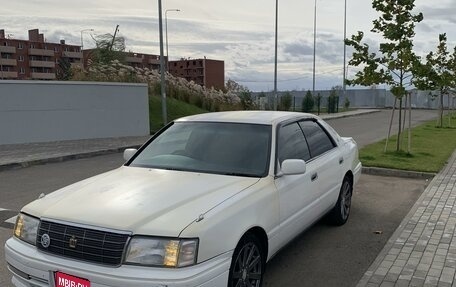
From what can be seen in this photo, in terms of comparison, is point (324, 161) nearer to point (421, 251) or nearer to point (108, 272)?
point (421, 251)

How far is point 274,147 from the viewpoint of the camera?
4324 mm

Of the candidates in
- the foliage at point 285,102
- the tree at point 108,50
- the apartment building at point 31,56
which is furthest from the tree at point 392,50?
the apartment building at point 31,56

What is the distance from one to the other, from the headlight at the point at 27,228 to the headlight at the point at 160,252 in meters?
0.88

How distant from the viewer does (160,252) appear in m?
2.97

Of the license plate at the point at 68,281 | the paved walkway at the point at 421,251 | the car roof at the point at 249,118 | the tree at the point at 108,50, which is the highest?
the tree at the point at 108,50

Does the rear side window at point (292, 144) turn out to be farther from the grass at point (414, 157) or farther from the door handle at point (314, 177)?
the grass at point (414, 157)

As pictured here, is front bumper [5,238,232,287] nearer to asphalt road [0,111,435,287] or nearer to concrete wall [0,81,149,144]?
asphalt road [0,111,435,287]

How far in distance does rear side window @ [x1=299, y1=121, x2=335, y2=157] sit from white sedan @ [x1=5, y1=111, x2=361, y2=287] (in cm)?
4

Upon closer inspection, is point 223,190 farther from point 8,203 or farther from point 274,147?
point 8,203

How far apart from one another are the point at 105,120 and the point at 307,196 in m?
14.2

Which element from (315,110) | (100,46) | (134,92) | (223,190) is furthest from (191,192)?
(315,110)

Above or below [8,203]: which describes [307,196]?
above

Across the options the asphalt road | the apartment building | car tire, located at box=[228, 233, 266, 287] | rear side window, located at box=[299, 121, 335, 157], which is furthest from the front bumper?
the apartment building

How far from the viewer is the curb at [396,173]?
938cm
